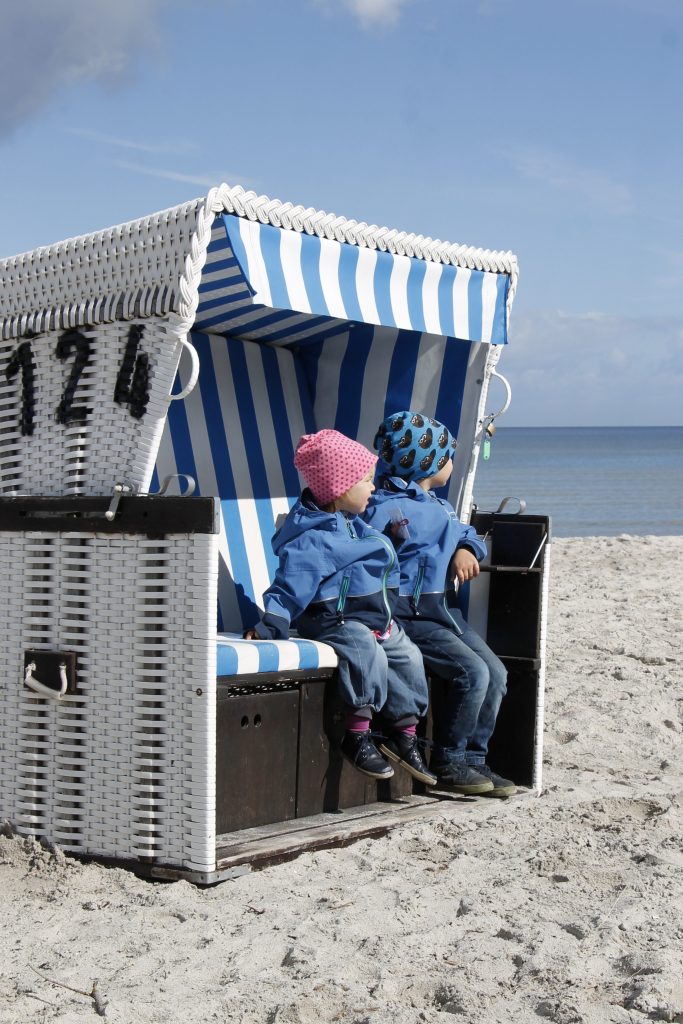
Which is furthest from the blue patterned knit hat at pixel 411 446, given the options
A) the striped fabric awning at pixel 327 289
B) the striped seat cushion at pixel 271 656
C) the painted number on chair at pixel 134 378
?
the painted number on chair at pixel 134 378

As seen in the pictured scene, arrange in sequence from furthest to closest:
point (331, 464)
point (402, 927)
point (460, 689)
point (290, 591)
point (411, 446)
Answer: point (411, 446), point (460, 689), point (331, 464), point (290, 591), point (402, 927)

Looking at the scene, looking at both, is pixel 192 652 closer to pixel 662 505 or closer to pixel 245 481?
pixel 245 481

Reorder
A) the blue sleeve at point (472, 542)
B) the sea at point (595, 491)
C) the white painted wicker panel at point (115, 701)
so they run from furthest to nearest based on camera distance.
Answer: the sea at point (595, 491) → the blue sleeve at point (472, 542) → the white painted wicker panel at point (115, 701)

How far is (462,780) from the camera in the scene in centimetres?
452

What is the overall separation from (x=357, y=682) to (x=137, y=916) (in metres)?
1.19

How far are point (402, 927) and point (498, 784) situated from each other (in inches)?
60.8

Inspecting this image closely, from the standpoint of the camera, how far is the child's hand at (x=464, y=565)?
15.0ft

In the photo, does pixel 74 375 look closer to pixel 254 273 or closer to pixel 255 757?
pixel 254 273

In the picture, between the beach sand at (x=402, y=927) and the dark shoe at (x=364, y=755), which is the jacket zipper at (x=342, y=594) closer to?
the dark shoe at (x=364, y=755)

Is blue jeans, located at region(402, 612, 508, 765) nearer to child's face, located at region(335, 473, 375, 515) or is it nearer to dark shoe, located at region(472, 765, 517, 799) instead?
dark shoe, located at region(472, 765, 517, 799)

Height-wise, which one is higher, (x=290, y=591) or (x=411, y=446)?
(x=411, y=446)

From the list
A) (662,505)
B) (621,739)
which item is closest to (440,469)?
(621,739)

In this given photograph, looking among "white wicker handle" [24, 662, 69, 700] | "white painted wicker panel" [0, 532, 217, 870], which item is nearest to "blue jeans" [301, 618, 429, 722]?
"white painted wicker panel" [0, 532, 217, 870]

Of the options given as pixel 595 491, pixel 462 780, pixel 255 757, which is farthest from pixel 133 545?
pixel 595 491
